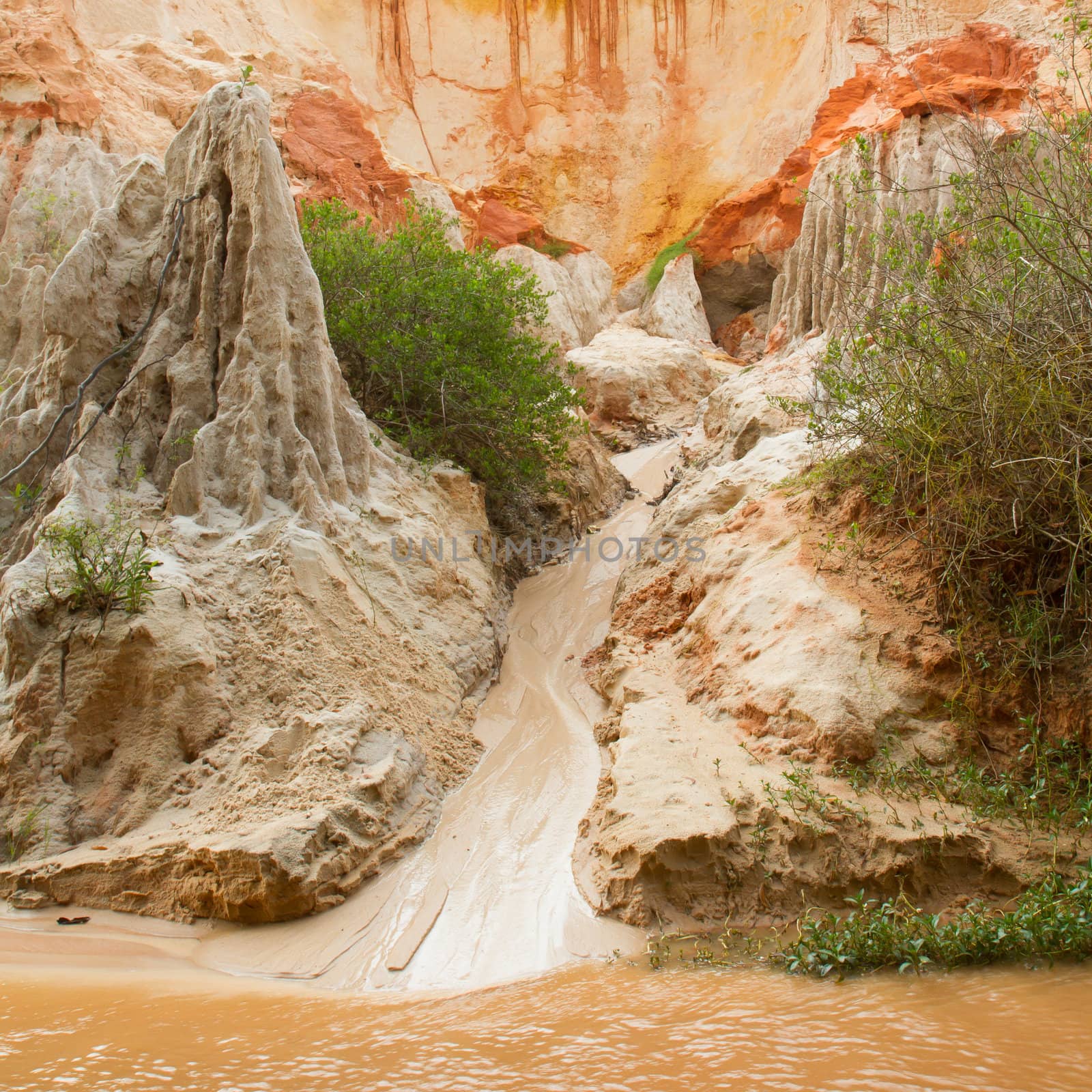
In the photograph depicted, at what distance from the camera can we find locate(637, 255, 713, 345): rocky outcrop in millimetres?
19000

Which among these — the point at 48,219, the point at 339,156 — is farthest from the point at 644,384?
the point at 48,219

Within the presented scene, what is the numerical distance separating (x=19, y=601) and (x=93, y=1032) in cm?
261

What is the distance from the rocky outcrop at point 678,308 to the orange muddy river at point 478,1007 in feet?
51.4

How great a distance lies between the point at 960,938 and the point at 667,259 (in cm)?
2042

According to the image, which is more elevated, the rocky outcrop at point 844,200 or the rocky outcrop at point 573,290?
the rocky outcrop at point 573,290

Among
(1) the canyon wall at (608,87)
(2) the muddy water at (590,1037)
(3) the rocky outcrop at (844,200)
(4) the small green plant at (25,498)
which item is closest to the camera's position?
(2) the muddy water at (590,1037)

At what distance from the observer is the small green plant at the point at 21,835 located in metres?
4.16

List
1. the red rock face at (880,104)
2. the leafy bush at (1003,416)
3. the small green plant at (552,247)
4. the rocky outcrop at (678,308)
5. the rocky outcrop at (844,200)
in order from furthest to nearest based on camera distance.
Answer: the small green plant at (552,247) → the rocky outcrop at (678,308) → the red rock face at (880,104) → the rocky outcrop at (844,200) → the leafy bush at (1003,416)

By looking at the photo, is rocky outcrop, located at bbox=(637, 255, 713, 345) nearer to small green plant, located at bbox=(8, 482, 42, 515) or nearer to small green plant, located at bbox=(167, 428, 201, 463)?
small green plant, located at bbox=(167, 428, 201, 463)

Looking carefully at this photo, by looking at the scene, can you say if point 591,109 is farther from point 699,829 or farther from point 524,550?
point 699,829

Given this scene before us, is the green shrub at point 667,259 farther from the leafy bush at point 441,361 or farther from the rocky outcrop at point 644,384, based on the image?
the leafy bush at point 441,361

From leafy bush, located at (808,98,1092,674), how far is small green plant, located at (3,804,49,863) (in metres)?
4.48

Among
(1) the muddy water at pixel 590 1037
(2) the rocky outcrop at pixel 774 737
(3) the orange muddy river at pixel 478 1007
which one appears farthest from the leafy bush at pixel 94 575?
(2) the rocky outcrop at pixel 774 737

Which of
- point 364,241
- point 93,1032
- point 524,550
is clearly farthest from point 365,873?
point 364,241
